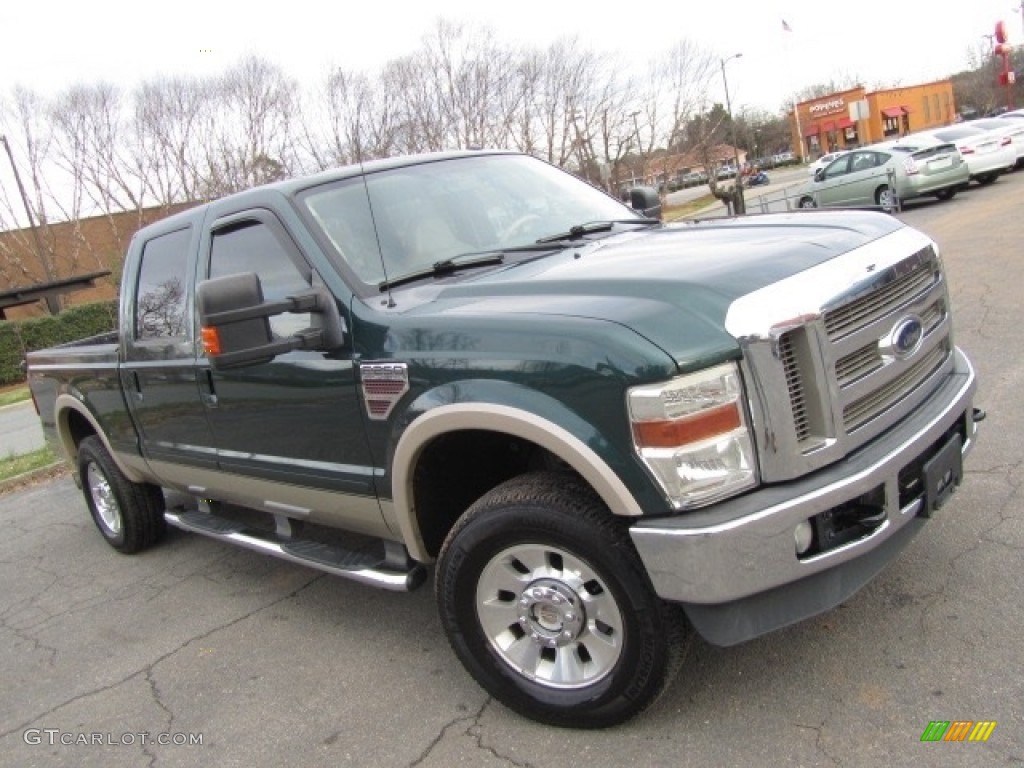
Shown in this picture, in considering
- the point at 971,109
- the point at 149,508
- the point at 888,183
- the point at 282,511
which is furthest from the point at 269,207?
the point at 971,109

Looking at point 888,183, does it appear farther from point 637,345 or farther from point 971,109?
point 971,109

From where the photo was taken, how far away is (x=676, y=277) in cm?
266

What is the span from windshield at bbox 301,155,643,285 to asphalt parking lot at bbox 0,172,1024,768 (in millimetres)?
1675

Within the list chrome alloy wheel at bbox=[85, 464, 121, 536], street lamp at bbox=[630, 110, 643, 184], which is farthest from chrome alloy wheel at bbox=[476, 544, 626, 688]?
street lamp at bbox=[630, 110, 643, 184]

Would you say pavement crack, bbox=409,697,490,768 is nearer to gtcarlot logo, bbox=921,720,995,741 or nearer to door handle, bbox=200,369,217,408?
gtcarlot logo, bbox=921,720,995,741

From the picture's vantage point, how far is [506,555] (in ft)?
9.37

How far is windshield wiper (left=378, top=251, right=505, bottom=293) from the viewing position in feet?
11.0

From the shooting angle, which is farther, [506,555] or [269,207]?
[269,207]

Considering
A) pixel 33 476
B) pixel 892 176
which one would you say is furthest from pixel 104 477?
pixel 892 176

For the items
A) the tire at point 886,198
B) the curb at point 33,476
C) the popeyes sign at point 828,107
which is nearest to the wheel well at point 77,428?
the curb at point 33,476

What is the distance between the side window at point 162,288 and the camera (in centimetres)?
428

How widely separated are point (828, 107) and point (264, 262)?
77.8m

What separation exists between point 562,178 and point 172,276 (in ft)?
6.88

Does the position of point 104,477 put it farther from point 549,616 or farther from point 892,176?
point 892,176
